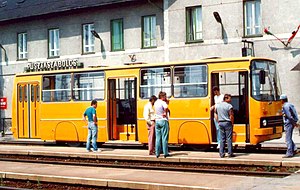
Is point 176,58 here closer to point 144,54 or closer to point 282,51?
point 144,54

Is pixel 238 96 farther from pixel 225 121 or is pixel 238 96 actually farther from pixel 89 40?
pixel 89 40

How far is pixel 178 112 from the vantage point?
1836cm

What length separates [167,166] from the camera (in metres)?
15.6

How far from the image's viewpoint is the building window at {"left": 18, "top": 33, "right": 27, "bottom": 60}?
3744 centimetres

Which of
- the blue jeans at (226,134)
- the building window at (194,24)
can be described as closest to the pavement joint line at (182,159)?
the blue jeans at (226,134)

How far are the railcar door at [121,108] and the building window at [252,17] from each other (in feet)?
32.1

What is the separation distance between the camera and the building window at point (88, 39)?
3375 centimetres

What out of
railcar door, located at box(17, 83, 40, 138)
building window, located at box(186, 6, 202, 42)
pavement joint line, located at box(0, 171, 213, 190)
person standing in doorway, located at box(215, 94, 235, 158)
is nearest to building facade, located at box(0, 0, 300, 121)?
building window, located at box(186, 6, 202, 42)

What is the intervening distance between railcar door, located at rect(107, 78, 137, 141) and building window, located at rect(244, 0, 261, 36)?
32.1 feet

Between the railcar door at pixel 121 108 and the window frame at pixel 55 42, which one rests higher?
the window frame at pixel 55 42

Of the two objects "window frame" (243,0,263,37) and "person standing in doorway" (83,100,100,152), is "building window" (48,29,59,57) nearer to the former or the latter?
Answer: "window frame" (243,0,263,37)

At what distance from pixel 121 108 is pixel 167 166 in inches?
200

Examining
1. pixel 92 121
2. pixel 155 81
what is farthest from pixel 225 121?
pixel 92 121

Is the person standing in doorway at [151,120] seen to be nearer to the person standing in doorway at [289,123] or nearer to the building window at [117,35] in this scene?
the person standing in doorway at [289,123]
